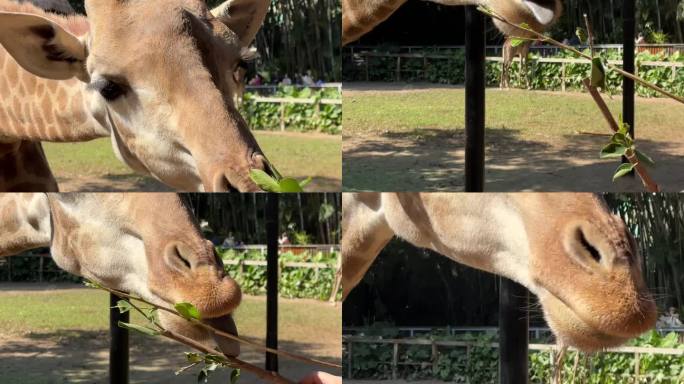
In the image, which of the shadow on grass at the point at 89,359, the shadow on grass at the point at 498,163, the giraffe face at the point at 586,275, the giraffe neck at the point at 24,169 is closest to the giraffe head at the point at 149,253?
the shadow on grass at the point at 89,359

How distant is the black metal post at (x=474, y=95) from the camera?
192cm

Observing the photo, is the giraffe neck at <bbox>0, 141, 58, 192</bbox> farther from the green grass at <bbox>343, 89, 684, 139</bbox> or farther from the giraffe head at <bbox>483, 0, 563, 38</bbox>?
the giraffe head at <bbox>483, 0, 563, 38</bbox>

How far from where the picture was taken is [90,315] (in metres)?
1.33

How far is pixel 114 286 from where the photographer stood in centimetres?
125

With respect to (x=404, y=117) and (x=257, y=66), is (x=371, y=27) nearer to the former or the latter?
(x=257, y=66)

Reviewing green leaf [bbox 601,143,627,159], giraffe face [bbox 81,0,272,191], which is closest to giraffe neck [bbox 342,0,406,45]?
giraffe face [bbox 81,0,272,191]

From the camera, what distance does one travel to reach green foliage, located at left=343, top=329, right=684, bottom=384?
115 cm

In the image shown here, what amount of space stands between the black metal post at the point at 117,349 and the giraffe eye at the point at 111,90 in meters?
0.29

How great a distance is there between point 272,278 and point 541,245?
409 mm

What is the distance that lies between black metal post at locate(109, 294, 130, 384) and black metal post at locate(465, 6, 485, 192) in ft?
3.08

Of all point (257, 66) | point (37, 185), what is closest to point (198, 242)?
point (37, 185)

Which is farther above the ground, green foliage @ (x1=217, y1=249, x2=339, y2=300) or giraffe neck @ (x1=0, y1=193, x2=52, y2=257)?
giraffe neck @ (x1=0, y1=193, x2=52, y2=257)

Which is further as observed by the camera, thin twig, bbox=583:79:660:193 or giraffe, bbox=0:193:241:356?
giraffe, bbox=0:193:241:356

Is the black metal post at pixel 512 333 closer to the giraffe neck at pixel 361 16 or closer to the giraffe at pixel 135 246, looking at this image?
the giraffe at pixel 135 246
